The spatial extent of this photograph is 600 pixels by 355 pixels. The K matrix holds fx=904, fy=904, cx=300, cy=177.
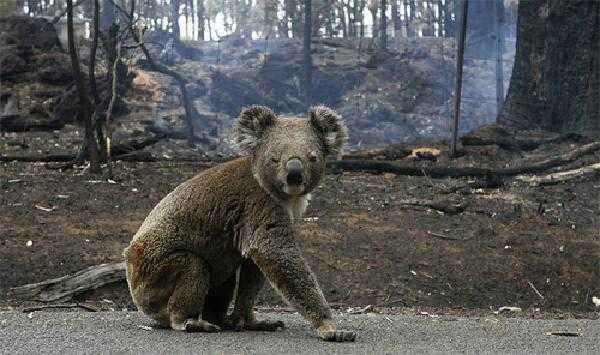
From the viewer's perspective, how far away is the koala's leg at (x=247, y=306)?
17.6 feet

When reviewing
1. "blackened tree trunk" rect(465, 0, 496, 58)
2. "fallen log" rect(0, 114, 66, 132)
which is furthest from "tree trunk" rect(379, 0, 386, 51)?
"fallen log" rect(0, 114, 66, 132)

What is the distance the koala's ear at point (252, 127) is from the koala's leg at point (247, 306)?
2.53 feet

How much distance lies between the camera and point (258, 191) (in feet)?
16.5

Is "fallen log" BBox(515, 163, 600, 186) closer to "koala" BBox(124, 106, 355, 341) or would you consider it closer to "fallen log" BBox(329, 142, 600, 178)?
"fallen log" BBox(329, 142, 600, 178)

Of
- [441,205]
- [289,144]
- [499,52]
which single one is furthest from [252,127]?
[499,52]

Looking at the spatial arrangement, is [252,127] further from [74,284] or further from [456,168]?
[456,168]

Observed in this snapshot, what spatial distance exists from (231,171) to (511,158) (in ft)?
40.0

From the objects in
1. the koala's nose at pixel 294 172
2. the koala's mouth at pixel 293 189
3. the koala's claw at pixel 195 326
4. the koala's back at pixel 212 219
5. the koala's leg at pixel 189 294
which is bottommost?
the koala's claw at pixel 195 326

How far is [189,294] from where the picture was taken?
5.08 m

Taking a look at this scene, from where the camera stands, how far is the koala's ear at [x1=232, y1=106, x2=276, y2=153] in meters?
5.11

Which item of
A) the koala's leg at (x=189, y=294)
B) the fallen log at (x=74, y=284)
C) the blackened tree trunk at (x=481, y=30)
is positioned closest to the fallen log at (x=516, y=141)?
the blackened tree trunk at (x=481, y=30)

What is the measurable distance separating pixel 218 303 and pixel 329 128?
4.23ft

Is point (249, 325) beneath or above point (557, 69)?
beneath

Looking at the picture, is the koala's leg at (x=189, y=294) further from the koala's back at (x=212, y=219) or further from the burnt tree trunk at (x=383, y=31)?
the burnt tree trunk at (x=383, y=31)
